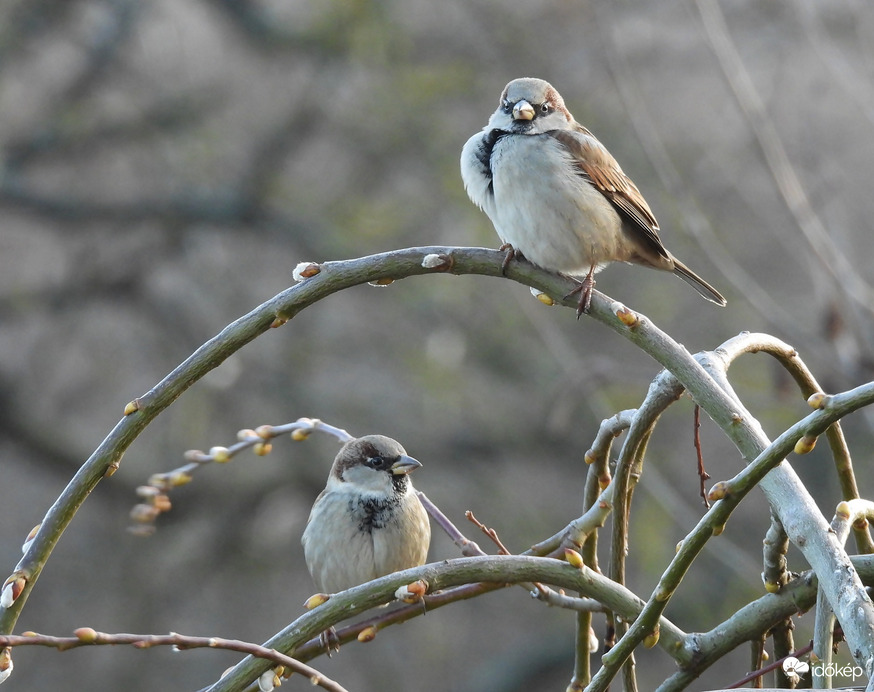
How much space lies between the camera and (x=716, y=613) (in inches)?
285

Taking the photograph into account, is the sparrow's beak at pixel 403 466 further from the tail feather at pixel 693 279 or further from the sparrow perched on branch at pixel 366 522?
the tail feather at pixel 693 279

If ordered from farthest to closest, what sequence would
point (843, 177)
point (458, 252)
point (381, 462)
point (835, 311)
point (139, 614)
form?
point (139, 614) < point (843, 177) < point (835, 311) < point (381, 462) < point (458, 252)

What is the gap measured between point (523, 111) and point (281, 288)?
17.3 ft

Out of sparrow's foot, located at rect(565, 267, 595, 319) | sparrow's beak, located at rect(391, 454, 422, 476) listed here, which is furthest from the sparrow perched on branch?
sparrow's foot, located at rect(565, 267, 595, 319)

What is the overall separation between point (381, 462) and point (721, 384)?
166 centimetres

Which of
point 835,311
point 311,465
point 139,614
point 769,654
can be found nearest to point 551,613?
point 311,465

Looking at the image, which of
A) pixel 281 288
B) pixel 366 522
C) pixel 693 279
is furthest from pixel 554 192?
pixel 281 288

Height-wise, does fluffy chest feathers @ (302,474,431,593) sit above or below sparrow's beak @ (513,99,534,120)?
below

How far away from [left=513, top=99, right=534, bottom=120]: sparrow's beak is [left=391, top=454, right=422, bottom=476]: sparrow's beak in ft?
3.06

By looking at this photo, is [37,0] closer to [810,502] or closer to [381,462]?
[381,462]

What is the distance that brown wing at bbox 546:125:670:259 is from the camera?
2834 millimetres

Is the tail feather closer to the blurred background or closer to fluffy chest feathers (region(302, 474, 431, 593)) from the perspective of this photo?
fluffy chest feathers (region(302, 474, 431, 593))

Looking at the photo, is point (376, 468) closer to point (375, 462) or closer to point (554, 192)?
point (375, 462)

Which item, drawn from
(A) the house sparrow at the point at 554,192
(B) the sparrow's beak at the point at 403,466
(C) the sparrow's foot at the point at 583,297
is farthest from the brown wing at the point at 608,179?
(C) the sparrow's foot at the point at 583,297
